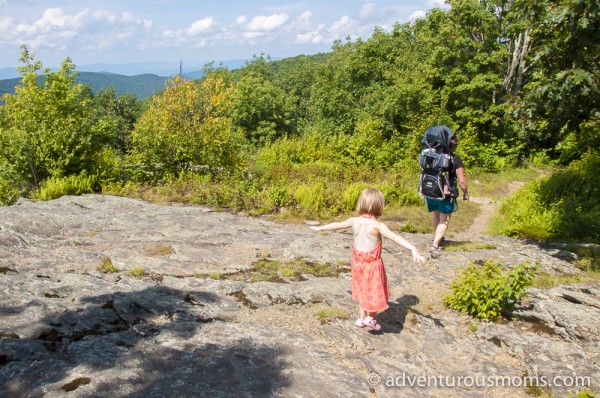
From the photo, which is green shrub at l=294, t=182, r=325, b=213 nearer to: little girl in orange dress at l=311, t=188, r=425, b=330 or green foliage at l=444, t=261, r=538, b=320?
green foliage at l=444, t=261, r=538, b=320

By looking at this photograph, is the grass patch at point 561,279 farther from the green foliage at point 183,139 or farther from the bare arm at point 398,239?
the green foliage at point 183,139

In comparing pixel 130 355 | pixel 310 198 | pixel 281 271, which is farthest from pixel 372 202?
pixel 310 198

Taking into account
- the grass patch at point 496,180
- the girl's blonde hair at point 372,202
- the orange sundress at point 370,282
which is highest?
the girl's blonde hair at point 372,202

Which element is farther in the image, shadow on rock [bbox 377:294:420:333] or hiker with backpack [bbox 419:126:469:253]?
hiker with backpack [bbox 419:126:469:253]

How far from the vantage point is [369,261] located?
15.7 ft

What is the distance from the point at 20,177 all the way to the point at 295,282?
34.5 feet

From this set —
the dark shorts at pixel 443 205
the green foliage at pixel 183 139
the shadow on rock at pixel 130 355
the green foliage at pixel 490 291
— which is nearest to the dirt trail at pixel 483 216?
the dark shorts at pixel 443 205

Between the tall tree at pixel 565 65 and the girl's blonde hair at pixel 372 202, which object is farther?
the tall tree at pixel 565 65

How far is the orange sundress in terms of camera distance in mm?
4715

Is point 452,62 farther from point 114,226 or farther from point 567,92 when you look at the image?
point 114,226

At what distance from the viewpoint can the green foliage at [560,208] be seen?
1053 cm

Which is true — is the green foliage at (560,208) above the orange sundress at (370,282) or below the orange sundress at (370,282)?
below

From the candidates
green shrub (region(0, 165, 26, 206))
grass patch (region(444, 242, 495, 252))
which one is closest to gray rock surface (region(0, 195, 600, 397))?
grass patch (region(444, 242, 495, 252))

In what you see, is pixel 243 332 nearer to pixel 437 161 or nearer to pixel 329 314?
pixel 329 314
